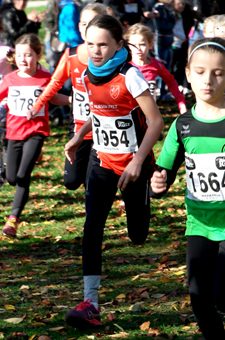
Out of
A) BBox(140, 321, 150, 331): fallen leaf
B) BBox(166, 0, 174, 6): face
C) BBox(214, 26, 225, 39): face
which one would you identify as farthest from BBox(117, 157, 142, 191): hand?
BBox(166, 0, 174, 6): face

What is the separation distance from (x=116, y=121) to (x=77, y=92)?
1.74m

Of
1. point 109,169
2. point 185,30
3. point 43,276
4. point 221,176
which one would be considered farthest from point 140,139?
point 185,30

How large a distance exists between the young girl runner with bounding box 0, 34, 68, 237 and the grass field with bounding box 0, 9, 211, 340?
0.54 metres

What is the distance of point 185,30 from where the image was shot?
14.7 m

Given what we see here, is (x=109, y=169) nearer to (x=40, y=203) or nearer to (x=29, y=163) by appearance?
(x=29, y=163)

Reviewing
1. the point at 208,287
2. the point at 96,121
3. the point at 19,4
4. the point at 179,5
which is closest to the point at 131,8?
the point at 19,4

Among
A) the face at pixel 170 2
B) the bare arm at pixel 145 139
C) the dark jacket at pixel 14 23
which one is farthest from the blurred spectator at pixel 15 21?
the bare arm at pixel 145 139

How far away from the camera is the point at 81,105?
599 centimetres

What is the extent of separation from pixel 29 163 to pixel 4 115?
1058mm

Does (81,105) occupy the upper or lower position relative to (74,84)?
lower

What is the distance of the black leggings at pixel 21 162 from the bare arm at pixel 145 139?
8.58 ft

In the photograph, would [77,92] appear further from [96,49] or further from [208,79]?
[208,79]

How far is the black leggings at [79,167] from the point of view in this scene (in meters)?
6.04

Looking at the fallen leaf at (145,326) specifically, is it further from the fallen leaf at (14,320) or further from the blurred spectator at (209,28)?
the blurred spectator at (209,28)
